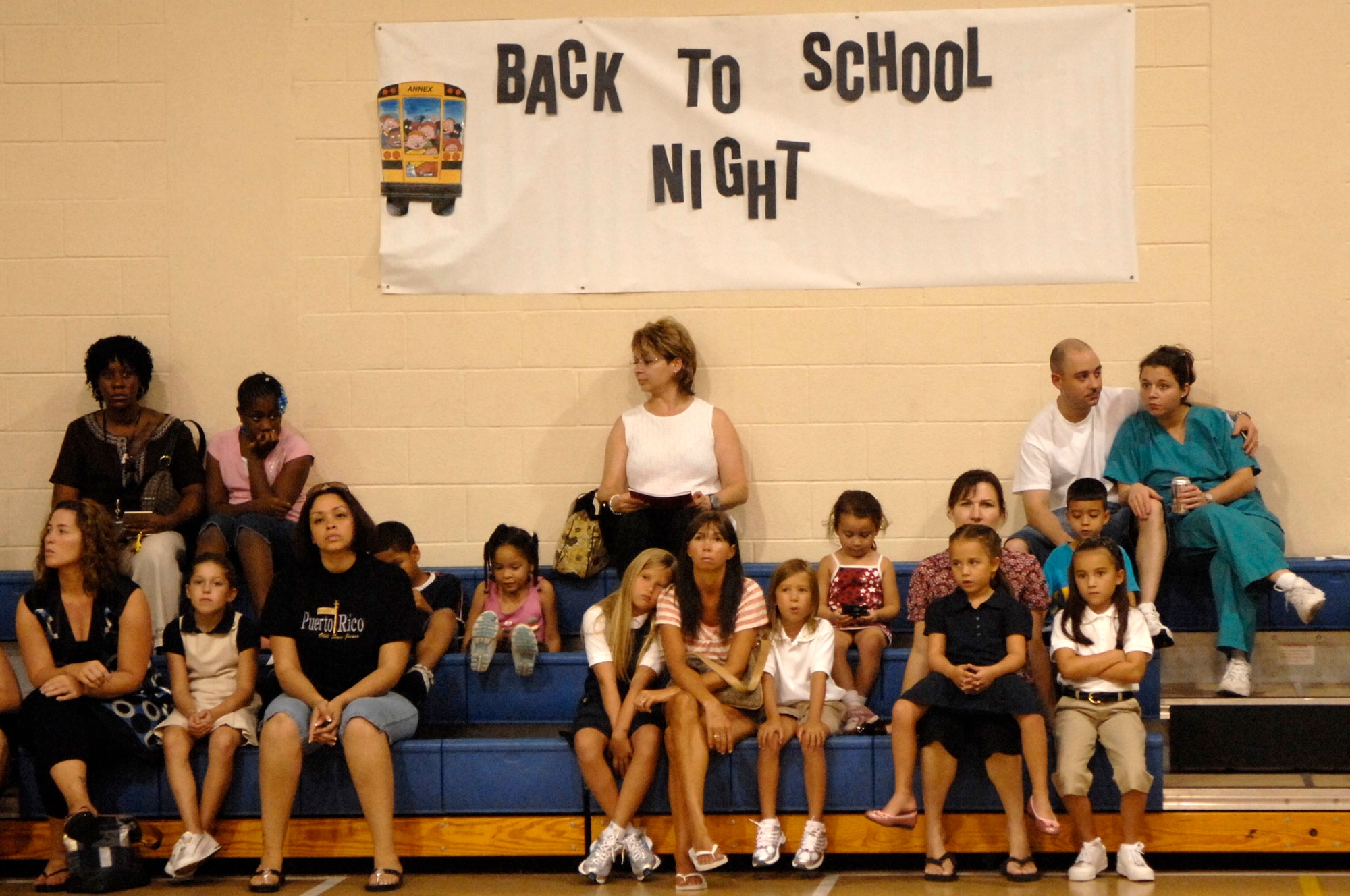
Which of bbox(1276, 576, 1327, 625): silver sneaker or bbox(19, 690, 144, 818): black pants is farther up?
bbox(1276, 576, 1327, 625): silver sneaker

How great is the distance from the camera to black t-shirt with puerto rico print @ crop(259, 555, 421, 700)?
4.15 meters

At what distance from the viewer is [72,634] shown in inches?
168

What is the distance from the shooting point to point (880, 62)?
17.0 feet

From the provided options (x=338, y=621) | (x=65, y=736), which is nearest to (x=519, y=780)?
(x=338, y=621)

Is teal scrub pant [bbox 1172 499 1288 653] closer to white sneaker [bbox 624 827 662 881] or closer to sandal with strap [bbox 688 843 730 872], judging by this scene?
sandal with strap [bbox 688 843 730 872]

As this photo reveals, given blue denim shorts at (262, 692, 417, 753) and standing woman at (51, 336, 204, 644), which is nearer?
blue denim shorts at (262, 692, 417, 753)

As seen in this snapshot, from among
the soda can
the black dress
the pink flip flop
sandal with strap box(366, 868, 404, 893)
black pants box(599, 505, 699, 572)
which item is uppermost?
the soda can

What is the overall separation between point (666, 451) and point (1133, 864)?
2.09 m

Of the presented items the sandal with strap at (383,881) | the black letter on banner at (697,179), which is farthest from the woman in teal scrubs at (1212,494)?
the sandal with strap at (383,881)

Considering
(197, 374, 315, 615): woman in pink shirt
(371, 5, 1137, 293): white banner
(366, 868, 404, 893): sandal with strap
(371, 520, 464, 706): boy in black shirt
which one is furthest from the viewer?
(371, 5, 1137, 293): white banner

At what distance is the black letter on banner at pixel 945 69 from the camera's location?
516 centimetres

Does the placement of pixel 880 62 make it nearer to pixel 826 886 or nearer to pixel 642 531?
pixel 642 531

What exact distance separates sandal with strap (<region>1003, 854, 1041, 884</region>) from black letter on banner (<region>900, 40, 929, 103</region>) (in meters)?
2.79

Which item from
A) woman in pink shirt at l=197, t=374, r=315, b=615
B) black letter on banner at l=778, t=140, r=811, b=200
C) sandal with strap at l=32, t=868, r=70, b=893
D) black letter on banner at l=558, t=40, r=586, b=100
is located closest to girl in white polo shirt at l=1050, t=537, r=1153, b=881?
black letter on banner at l=778, t=140, r=811, b=200
